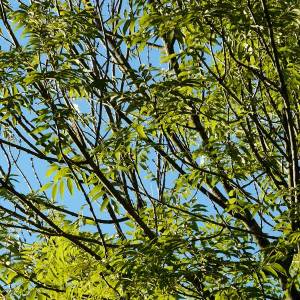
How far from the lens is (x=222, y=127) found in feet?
21.7

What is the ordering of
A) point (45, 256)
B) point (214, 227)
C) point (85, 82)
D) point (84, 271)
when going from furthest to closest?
point (214, 227) → point (45, 256) → point (84, 271) → point (85, 82)

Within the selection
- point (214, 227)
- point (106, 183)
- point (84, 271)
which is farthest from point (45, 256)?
point (214, 227)

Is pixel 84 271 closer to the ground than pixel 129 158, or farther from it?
closer to the ground

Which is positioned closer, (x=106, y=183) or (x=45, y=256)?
(x=106, y=183)

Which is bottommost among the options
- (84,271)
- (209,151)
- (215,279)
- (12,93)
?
(215,279)

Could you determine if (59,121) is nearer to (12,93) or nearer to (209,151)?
(12,93)

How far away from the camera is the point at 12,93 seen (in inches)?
234

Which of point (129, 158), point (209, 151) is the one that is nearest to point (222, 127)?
point (209, 151)

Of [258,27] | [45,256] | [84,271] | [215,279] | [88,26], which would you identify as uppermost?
[88,26]

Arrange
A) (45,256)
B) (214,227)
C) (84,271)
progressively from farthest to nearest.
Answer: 1. (214,227)
2. (45,256)
3. (84,271)

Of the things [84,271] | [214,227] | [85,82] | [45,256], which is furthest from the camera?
[214,227]

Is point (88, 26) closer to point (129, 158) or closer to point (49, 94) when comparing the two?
point (49, 94)

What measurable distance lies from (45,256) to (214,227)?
231cm

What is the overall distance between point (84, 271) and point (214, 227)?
7.28 feet
